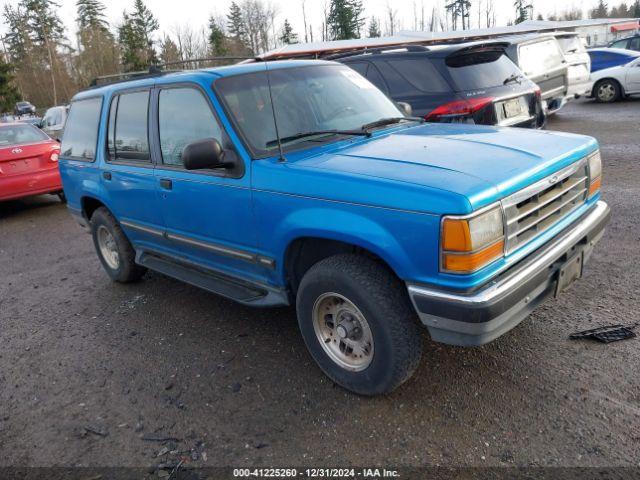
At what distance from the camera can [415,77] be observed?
24.2 ft

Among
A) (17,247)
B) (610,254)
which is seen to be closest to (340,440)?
(610,254)

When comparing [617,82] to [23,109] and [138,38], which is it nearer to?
[23,109]

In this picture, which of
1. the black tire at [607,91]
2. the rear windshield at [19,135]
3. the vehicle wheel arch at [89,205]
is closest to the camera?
the vehicle wheel arch at [89,205]

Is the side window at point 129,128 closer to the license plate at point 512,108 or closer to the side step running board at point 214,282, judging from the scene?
the side step running board at point 214,282

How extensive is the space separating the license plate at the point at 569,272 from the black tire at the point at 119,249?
152 inches

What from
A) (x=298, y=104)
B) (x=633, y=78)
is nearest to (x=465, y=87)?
(x=298, y=104)

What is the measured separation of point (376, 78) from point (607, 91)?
35.1ft

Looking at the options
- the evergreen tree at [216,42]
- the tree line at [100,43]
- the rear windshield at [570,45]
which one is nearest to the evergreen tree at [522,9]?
the tree line at [100,43]

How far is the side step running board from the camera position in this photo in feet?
11.6

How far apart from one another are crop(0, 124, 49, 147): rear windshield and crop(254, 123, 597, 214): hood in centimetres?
774

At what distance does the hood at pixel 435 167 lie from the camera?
251 centimetres

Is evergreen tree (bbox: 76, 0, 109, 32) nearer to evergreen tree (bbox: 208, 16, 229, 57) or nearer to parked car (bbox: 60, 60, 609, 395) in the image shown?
evergreen tree (bbox: 208, 16, 229, 57)

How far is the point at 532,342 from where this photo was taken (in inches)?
137

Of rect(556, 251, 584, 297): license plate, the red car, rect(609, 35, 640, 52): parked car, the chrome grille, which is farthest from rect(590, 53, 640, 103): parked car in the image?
the red car
